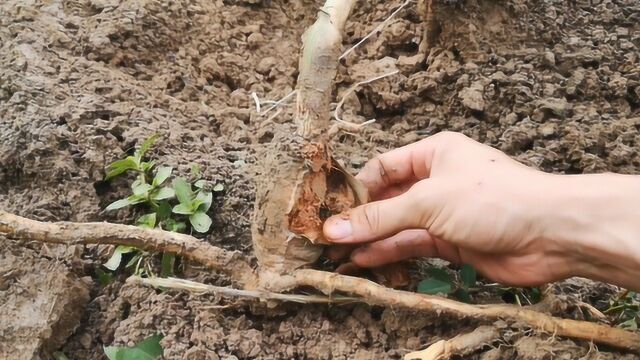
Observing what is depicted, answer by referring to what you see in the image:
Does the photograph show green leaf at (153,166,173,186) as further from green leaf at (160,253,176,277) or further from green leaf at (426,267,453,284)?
green leaf at (426,267,453,284)

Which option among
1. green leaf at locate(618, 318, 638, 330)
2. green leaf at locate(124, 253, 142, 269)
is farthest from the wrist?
green leaf at locate(124, 253, 142, 269)

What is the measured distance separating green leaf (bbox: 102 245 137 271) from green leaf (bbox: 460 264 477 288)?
2.02ft

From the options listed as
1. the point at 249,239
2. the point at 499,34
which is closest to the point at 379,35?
the point at 499,34

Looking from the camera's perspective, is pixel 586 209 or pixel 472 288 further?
pixel 472 288

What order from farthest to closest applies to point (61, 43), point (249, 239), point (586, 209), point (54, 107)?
1. point (61, 43)
2. point (54, 107)
3. point (249, 239)
4. point (586, 209)

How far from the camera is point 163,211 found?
1463 mm

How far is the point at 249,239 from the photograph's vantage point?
1466 mm

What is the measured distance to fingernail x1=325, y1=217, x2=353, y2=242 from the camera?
127 cm

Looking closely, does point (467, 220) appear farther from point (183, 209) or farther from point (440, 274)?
point (183, 209)

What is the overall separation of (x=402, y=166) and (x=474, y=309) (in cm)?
32

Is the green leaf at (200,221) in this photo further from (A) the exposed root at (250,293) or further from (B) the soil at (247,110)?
(A) the exposed root at (250,293)

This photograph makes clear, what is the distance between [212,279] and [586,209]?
676 millimetres

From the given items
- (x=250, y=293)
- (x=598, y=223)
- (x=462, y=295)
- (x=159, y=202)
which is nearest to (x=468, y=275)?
(x=462, y=295)

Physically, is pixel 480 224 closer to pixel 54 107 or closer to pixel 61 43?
pixel 54 107
